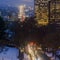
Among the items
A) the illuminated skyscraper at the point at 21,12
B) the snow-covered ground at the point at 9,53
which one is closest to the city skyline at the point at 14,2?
the illuminated skyscraper at the point at 21,12

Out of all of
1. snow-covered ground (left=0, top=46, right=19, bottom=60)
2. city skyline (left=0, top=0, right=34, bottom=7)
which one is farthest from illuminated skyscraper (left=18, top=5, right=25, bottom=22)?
snow-covered ground (left=0, top=46, right=19, bottom=60)

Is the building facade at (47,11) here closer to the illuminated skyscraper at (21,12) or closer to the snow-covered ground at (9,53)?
the illuminated skyscraper at (21,12)

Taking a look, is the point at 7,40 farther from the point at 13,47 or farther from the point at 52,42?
the point at 52,42

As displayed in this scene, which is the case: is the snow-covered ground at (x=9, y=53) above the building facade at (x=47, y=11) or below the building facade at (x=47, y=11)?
below

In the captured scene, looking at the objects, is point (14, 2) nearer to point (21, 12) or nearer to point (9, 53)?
point (21, 12)

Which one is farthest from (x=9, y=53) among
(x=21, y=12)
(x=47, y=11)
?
(x=47, y=11)

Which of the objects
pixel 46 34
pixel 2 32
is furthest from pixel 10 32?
pixel 46 34

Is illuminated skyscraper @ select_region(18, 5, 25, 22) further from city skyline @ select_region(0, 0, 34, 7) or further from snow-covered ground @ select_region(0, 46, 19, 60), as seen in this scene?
snow-covered ground @ select_region(0, 46, 19, 60)

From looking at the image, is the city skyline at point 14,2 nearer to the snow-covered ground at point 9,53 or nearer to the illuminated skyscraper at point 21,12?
the illuminated skyscraper at point 21,12

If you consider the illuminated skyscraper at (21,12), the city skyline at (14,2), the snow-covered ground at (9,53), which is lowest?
the snow-covered ground at (9,53)
